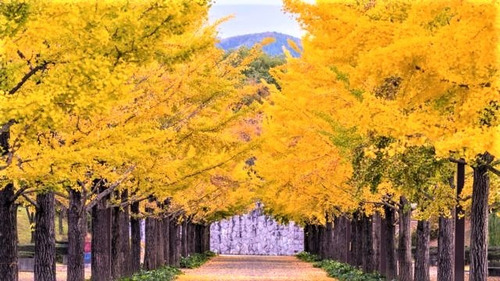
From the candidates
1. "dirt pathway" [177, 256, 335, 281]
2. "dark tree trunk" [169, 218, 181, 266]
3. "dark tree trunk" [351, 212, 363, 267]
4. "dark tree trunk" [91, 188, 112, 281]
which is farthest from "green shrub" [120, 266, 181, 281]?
"dark tree trunk" [169, 218, 181, 266]

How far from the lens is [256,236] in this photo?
280ft

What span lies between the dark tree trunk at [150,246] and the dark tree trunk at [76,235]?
48.4 feet

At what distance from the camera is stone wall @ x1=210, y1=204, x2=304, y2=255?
85188mm

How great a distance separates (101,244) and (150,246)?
12.6 metres

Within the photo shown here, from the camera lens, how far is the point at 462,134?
432 inches

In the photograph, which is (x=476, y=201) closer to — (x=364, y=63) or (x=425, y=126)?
(x=425, y=126)

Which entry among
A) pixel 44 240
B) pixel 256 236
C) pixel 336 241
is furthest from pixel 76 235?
pixel 256 236

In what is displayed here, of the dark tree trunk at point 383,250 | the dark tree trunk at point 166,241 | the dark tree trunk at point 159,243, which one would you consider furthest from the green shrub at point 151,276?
the dark tree trunk at point 383,250

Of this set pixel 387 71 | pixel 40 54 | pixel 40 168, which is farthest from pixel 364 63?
pixel 40 168

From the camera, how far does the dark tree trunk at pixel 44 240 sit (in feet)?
60.7

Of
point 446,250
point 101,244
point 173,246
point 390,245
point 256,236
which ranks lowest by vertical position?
point 256,236

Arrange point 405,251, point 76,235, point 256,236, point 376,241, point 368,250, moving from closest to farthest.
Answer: point 76,235, point 405,251, point 368,250, point 376,241, point 256,236

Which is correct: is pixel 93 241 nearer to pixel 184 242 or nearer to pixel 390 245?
pixel 390 245

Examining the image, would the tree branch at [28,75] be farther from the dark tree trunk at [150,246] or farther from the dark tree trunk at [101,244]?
the dark tree trunk at [150,246]
